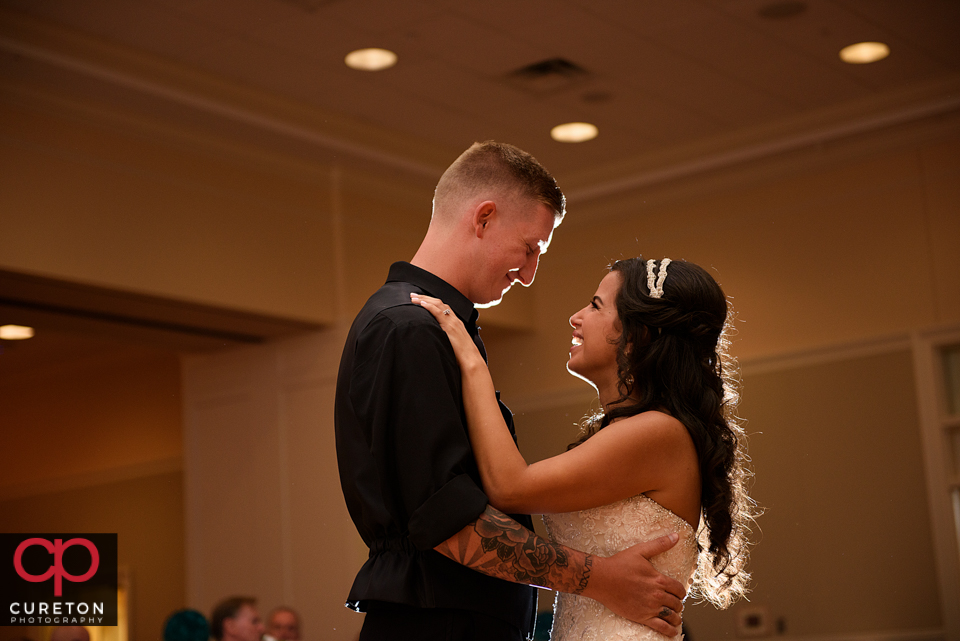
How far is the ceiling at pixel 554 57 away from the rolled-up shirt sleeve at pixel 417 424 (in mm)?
3331

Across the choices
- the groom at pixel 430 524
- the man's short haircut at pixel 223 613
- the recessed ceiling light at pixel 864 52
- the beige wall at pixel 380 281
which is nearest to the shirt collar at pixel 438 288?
the groom at pixel 430 524

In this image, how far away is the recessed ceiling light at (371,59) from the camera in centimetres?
520

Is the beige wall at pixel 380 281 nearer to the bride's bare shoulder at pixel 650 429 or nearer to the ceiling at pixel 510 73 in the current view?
the ceiling at pixel 510 73

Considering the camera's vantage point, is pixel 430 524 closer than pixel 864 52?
Yes

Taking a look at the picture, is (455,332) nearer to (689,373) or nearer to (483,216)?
(483,216)

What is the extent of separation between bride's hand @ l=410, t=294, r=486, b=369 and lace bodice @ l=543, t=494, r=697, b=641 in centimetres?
41

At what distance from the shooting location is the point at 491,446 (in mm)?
1721

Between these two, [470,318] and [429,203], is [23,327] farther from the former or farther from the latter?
[470,318]

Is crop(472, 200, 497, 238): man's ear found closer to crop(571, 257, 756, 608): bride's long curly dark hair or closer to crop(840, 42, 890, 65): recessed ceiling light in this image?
crop(571, 257, 756, 608): bride's long curly dark hair

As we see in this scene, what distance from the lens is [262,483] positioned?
6.53 m

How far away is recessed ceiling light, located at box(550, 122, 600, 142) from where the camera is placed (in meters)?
6.18

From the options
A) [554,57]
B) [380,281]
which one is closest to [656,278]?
[554,57]

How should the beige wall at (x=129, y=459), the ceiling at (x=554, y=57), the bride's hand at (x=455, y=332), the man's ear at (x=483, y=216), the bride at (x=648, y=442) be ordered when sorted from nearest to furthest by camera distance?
1. the bride's hand at (x=455, y=332)
2. the bride at (x=648, y=442)
3. the man's ear at (x=483, y=216)
4. the ceiling at (x=554, y=57)
5. the beige wall at (x=129, y=459)

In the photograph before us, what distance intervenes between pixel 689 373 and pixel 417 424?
646 millimetres
